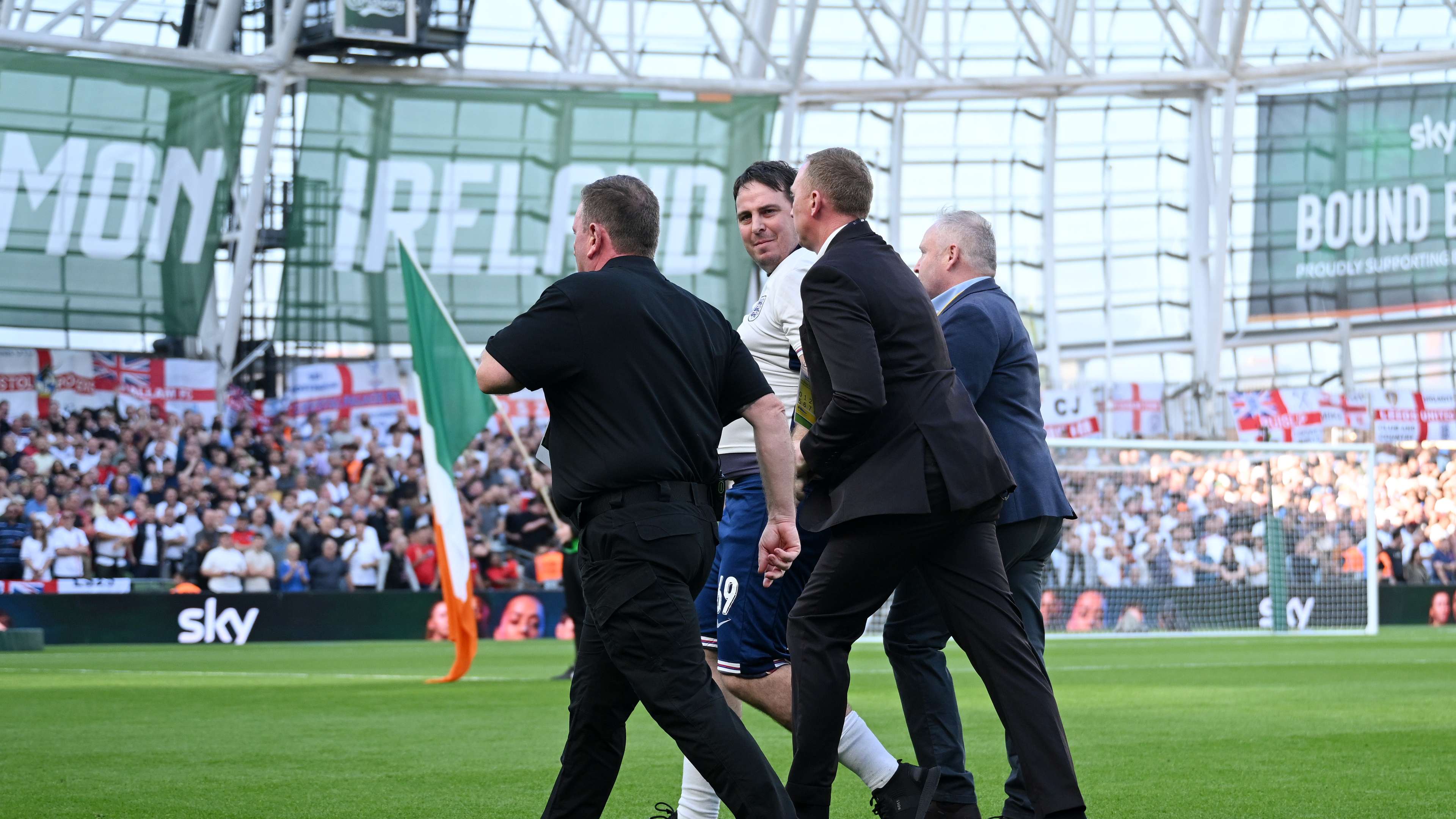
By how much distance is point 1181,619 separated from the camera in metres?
17.9

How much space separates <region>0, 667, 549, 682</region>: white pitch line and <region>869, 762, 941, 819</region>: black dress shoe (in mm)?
7389

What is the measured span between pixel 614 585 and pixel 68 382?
19.7 meters

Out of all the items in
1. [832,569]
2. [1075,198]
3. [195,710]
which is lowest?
[195,710]

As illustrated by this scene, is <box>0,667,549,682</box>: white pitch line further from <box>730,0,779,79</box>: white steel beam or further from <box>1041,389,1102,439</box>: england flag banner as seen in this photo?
<box>1041,389,1102,439</box>: england flag banner

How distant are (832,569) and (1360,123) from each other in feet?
79.3

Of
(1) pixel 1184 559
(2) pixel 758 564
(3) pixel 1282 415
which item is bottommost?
(2) pixel 758 564

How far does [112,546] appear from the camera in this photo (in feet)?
58.5

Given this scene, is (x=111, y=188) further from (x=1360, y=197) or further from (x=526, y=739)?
(x=1360, y=197)

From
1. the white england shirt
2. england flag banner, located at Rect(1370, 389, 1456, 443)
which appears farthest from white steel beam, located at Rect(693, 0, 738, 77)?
the white england shirt

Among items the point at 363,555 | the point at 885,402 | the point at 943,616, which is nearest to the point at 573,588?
the point at 943,616

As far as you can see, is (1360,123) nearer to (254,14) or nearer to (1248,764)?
(254,14)

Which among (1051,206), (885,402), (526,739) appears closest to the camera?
(885,402)

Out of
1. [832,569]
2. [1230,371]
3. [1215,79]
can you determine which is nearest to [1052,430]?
[1215,79]

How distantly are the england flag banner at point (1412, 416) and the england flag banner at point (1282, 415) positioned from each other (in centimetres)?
93
